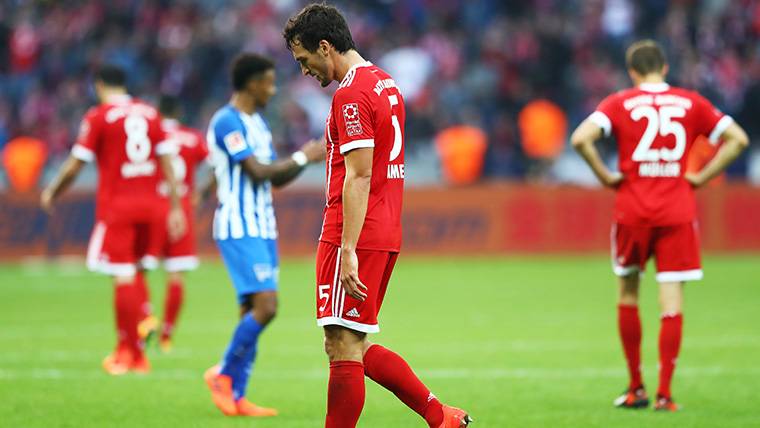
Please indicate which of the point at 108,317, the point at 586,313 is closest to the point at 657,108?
the point at 586,313

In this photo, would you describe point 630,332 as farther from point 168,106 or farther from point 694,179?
point 168,106

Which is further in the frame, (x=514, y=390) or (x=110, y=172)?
(x=110, y=172)

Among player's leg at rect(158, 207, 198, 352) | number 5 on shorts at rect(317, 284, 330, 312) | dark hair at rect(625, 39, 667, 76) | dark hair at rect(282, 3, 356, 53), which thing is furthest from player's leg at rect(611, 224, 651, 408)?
player's leg at rect(158, 207, 198, 352)

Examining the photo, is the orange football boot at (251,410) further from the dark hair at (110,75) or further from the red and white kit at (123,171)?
the dark hair at (110,75)

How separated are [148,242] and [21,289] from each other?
26.0 feet

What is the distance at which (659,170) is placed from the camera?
870cm

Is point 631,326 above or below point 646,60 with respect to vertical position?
below

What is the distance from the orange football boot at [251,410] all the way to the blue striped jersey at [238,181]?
3.82 ft

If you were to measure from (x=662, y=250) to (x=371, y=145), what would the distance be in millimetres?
3329

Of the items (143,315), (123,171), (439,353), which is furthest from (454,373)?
(123,171)

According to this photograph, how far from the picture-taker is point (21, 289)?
61.4 feet

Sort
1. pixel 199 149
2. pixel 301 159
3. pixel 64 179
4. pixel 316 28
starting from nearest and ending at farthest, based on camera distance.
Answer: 1. pixel 316 28
2. pixel 301 159
3. pixel 64 179
4. pixel 199 149

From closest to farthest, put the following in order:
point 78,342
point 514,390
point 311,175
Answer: point 514,390
point 78,342
point 311,175

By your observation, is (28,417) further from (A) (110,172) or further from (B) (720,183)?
(B) (720,183)
